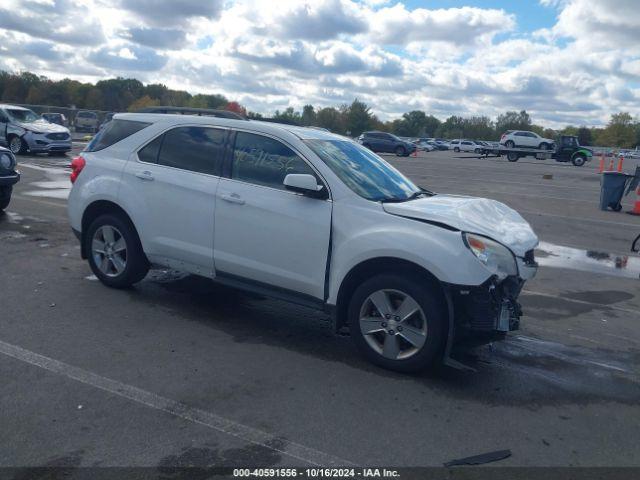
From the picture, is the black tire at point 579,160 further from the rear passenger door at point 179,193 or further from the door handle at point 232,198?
the door handle at point 232,198

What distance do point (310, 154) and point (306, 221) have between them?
62 cm

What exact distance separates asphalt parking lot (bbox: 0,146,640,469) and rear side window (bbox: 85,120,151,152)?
1.53 meters

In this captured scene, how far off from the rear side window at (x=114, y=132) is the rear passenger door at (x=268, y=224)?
4.63 feet

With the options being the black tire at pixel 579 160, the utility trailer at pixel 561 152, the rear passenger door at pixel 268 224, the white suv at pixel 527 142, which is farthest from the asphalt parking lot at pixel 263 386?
the white suv at pixel 527 142

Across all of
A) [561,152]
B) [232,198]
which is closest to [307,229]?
[232,198]

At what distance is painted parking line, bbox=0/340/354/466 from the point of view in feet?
12.1

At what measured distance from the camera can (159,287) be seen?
712 cm

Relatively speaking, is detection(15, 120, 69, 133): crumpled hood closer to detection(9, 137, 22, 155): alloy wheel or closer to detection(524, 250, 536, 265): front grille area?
detection(9, 137, 22, 155): alloy wheel

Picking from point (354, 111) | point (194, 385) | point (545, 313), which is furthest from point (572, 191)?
point (354, 111)

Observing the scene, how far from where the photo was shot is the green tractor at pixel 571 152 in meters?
46.3

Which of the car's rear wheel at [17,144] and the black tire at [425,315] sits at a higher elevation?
the car's rear wheel at [17,144]

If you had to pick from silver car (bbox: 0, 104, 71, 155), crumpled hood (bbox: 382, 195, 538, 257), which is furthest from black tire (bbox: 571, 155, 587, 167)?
crumpled hood (bbox: 382, 195, 538, 257)

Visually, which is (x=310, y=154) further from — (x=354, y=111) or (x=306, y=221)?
(x=354, y=111)

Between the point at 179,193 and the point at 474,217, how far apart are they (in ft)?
9.11
